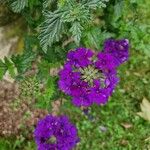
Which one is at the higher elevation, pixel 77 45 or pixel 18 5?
pixel 18 5

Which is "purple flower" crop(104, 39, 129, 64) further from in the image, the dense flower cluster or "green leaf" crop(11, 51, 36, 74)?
"green leaf" crop(11, 51, 36, 74)

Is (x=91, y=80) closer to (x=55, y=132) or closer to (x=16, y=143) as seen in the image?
(x=55, y=132)

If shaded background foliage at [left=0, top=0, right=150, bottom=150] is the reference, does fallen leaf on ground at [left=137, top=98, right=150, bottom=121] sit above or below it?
below

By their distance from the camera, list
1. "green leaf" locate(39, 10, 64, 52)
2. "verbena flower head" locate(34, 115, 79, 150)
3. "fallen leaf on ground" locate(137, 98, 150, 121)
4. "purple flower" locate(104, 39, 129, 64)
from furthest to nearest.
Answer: "fallen leaf on ground" locate(137, 98, 150, 121), "purple flower" locate(104, 39, 129, 64), "verbena flower head" locate(34, 115, 79, 150), "green leaf" locate(39, 10, 64, 52)

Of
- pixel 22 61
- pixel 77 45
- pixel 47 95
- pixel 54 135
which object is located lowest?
pixel 54 135

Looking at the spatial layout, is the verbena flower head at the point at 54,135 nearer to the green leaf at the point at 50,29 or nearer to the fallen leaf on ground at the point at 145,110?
the green leaf at the point at 50,29

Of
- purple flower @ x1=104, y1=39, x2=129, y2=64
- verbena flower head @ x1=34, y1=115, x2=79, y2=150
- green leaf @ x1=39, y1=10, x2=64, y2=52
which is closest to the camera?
green leaf @ x1=39, y1=10, x2=64, y2=52

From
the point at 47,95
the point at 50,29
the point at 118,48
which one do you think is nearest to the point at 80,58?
the point at 50,29

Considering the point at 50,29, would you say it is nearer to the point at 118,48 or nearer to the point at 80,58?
the point at 80,58

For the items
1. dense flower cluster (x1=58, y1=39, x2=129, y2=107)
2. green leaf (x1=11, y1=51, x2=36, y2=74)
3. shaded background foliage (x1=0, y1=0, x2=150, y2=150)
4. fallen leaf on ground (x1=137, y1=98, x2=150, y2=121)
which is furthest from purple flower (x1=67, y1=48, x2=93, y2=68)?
fallen leaf on ground (x1=137, y1=98, x2=150, y2=121)
